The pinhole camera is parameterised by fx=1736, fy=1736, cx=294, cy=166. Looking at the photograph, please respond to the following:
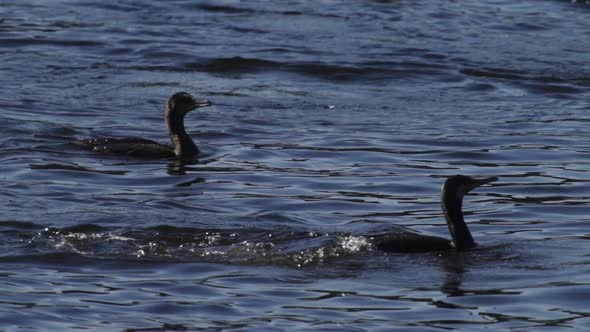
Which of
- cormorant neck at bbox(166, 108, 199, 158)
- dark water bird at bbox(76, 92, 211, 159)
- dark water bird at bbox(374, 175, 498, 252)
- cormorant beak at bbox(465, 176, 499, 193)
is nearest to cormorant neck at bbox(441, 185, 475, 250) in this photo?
dark water bird at bbox(374, 175, 498, 252)

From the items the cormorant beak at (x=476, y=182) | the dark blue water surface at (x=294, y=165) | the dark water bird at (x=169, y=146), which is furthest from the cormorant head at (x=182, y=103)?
the cormorant beak at (x=476, y=182)

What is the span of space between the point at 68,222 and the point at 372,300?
3.47 metres

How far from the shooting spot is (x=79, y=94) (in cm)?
2253

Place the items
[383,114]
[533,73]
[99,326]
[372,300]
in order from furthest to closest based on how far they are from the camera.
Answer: [533,73]
[383,114]
[372,300]
[99,326]

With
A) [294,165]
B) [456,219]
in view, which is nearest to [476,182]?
[456,219]

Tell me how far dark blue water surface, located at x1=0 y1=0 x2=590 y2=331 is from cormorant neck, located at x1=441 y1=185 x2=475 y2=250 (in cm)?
13

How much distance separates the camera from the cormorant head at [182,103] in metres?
19.8

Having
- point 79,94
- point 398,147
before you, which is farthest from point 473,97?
point 79,94

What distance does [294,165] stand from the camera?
60.1 feet

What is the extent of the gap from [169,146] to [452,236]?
608 cm

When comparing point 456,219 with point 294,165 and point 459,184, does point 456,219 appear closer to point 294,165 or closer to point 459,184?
point 459,184

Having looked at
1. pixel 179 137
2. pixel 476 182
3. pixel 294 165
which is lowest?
pixel 294 165

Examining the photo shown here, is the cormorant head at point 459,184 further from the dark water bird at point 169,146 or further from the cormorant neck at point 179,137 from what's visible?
the cormorant neck at point 179,137

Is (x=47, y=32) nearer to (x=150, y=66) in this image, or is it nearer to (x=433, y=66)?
(x=150, y=66)
